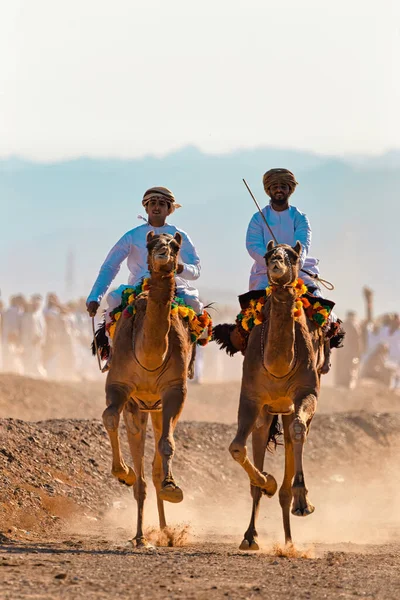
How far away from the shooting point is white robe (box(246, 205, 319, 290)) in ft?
39.2

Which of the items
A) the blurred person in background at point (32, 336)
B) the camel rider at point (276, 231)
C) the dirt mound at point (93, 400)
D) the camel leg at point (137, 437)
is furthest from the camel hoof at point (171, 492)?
the blurred person in background at point (32, 336)

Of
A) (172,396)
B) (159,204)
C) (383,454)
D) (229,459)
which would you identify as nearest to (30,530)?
(172,396)

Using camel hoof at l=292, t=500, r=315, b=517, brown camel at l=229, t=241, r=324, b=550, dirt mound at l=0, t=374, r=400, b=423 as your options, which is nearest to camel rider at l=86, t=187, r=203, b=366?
brown camel at l=229, t=241, r=324, b=550

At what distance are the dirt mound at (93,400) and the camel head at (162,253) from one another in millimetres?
12371

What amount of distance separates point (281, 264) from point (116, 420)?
1.84m

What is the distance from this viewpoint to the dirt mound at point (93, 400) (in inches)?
929

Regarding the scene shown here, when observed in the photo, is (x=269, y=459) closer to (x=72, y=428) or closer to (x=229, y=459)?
(x=229, y=459)

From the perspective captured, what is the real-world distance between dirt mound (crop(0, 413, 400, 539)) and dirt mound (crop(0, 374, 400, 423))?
16.9ft

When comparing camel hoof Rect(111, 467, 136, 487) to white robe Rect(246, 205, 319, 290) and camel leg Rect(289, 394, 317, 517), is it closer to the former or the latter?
camel leg Rect(289, 394, 317, 517)

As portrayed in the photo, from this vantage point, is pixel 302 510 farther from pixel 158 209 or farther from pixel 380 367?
pixel 380 367

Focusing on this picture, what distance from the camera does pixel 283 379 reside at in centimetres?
1077

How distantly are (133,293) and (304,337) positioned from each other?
1608 millimetres

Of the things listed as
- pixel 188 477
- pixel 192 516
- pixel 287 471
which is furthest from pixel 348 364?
pixel 287 471

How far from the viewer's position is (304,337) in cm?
1088
